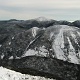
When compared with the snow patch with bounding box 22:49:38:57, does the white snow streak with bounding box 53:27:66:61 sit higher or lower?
higher

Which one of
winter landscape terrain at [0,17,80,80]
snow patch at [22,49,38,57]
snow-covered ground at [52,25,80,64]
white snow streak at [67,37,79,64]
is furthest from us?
snow patch at [22,49,38,57]

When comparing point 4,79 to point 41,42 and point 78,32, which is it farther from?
point 78,32

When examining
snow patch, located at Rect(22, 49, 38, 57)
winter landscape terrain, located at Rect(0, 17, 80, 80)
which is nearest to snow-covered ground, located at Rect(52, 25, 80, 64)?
winter landscape terrain, located at Rect(0, 17, 80, 80)

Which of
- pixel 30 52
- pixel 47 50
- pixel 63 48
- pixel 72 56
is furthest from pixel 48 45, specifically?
pixel 72 56

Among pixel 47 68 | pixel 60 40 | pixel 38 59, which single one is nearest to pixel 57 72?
pixel 47 68

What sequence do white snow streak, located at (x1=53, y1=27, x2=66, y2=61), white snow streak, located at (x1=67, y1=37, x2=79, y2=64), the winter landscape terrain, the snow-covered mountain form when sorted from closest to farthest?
1. the winter landscape terrain
2. white snow streak, located at (x1=67, y1=37, x2=79, y2=64)
3. white snow streak, located at (x1=53, y1=27, x2=66, y2=61)
4. the snow-covered mountain

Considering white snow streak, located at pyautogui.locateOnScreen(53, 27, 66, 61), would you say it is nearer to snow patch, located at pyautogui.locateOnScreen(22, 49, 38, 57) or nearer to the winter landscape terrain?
the winter landscape terrain

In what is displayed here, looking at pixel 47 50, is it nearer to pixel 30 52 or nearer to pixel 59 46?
pixel 59 46

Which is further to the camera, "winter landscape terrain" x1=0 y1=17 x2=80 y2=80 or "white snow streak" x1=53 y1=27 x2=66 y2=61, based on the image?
"white snow streak" x1=53 y1=27 x2=66 y2=61

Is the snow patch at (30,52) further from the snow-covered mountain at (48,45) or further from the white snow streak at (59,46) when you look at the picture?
the white snow streak at (59,46)

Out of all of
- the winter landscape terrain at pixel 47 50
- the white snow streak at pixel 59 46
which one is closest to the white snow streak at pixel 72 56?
the winter landscape terrain at pixel 47 50

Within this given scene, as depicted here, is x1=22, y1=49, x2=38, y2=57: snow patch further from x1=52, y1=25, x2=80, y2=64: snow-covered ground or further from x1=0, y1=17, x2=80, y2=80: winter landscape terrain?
x1=52, y1=25, x2=80, y2=64: snow-covered ground

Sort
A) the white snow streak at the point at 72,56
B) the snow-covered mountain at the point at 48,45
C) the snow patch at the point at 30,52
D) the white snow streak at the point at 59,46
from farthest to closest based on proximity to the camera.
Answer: the snow patch at the point at 30,52 < the snow-covered mountain at the point at 48,45 < the white snow streak at the point at 59,46 < the white snow streak at the point at 72,56
